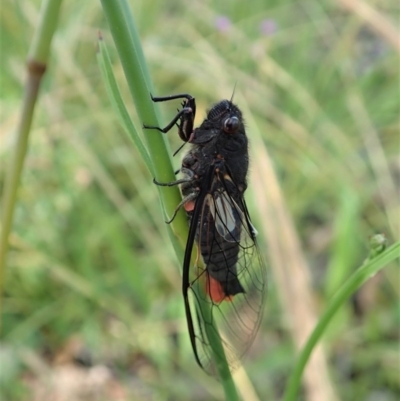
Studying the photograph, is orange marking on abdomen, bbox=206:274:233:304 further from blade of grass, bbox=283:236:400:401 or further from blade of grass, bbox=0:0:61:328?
blade of grass, bbox=0:0:61:328

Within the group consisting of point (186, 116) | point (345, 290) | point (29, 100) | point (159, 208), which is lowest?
point (345, 290)

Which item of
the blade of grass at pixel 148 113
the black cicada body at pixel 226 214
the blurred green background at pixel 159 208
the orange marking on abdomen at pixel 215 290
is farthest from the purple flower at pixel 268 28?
the blade of grass at pixel 148 113

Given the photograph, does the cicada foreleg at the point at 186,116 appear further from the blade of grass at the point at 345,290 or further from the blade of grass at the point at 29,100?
the blade of grass at the point at 345,290

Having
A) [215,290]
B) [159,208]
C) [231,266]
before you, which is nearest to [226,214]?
[231,266]

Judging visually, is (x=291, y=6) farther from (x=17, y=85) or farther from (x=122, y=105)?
(x=122, y=105)

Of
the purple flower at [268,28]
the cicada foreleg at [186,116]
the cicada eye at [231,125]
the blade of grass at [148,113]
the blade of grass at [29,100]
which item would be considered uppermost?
the purple flower at [268,28]

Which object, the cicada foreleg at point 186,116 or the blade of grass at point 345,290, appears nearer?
the blade of grass at point 345,290

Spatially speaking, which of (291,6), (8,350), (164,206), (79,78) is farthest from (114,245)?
(291,6)

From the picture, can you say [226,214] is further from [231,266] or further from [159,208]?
[159,208]
